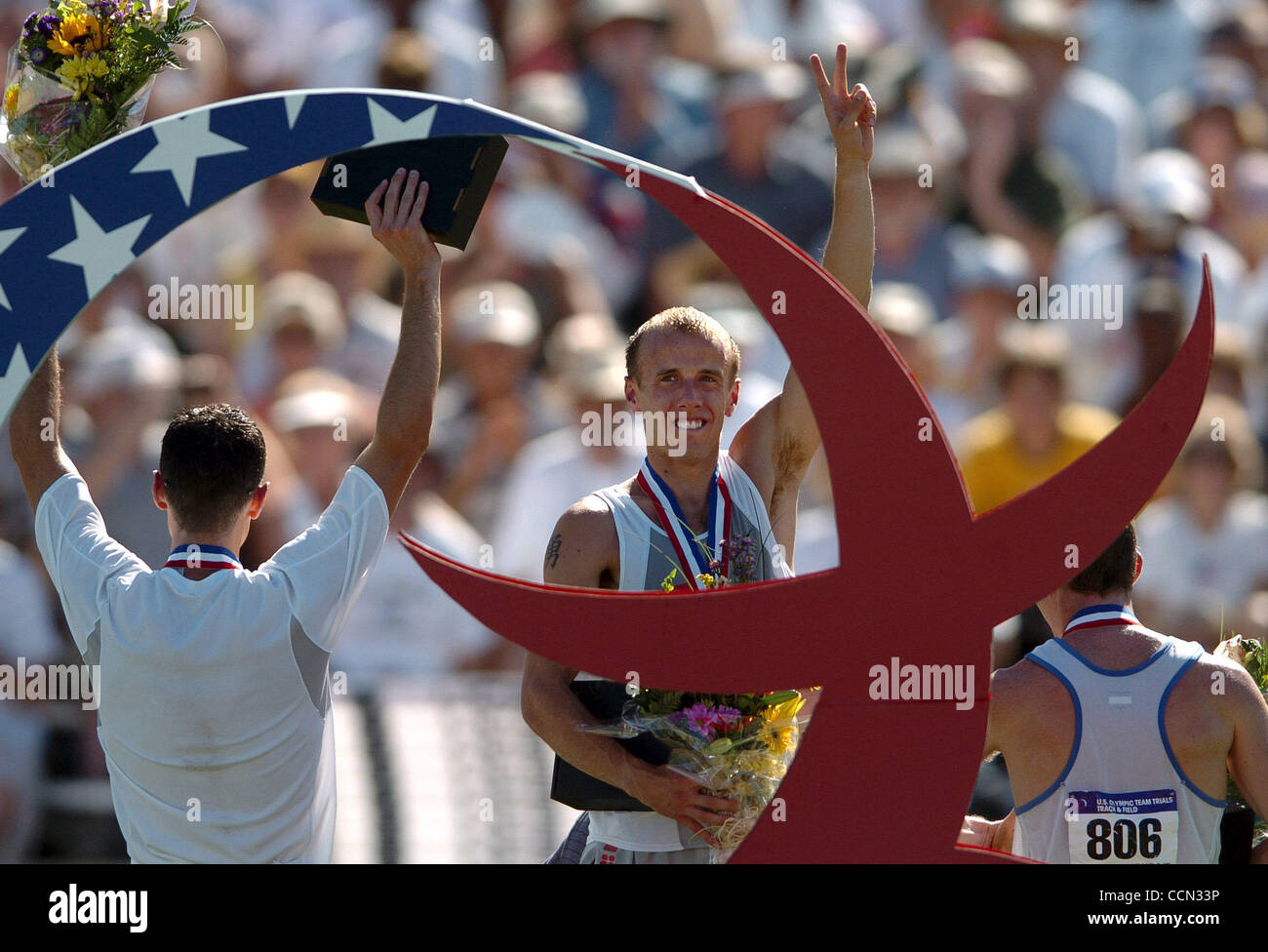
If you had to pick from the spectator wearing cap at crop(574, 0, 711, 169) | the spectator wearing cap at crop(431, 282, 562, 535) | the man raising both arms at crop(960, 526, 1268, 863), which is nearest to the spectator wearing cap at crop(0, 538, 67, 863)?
the spectator wearing cap at crop(431, 282, 562, 535)

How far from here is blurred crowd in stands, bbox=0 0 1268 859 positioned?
21.7 feet

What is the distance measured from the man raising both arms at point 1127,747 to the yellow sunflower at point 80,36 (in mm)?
2350

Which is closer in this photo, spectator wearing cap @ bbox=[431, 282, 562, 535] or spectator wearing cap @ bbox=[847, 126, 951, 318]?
spectator wearing cap @ bbox=[431, 282, 562, 535]

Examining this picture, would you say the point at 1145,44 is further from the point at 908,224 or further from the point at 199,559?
the point at 199,559

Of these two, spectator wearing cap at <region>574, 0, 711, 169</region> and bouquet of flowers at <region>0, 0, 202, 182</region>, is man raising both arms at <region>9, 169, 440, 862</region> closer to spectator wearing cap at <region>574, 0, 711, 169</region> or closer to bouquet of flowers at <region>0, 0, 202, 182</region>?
bouquet of flowers at <region>0, 0, 202, 182</region>

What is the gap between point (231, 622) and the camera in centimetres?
335

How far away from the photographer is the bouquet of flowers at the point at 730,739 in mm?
3439

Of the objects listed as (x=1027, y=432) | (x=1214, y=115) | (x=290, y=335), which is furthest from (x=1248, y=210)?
(x=290, y=335)

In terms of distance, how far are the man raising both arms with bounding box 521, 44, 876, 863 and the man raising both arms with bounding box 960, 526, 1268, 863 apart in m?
0.65

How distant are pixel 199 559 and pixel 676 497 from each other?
A: 1075 mm

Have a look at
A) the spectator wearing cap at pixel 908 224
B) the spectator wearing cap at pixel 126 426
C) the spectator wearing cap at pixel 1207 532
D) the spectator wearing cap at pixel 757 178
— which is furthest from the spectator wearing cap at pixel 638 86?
the spectator wearing cap at pixel 1207 532
